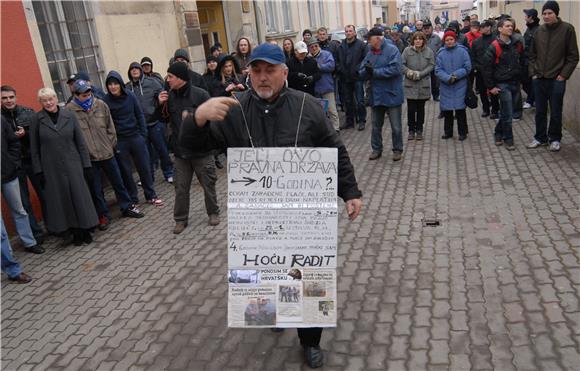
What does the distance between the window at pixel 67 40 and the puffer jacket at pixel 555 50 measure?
6.82 metres

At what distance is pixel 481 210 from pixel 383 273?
1783 millimetres

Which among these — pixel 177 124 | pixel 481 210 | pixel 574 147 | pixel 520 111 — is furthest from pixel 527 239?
pixel 520 111

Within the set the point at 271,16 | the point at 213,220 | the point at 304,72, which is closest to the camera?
the point at 213,220

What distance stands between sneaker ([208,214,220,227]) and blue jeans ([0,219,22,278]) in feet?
6.79

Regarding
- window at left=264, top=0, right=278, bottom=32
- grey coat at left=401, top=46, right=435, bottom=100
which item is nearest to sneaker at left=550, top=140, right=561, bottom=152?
grey coat at left=401, top=46, right=435, bottom=100

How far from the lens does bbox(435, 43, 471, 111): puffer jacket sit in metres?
8.34

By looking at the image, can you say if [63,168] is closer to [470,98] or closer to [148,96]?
[148,96]

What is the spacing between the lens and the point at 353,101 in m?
10.6

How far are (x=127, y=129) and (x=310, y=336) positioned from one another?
4510mm

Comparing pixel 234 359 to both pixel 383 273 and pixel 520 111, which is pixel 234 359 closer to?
pixel 383 273

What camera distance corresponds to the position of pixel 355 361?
334 cm

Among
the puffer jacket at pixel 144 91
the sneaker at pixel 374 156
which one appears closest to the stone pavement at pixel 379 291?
the sneaker at pixel 374 156

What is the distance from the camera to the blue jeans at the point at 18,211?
Result: 5.62 metres

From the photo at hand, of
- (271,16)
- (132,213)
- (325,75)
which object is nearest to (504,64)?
(325,75)
